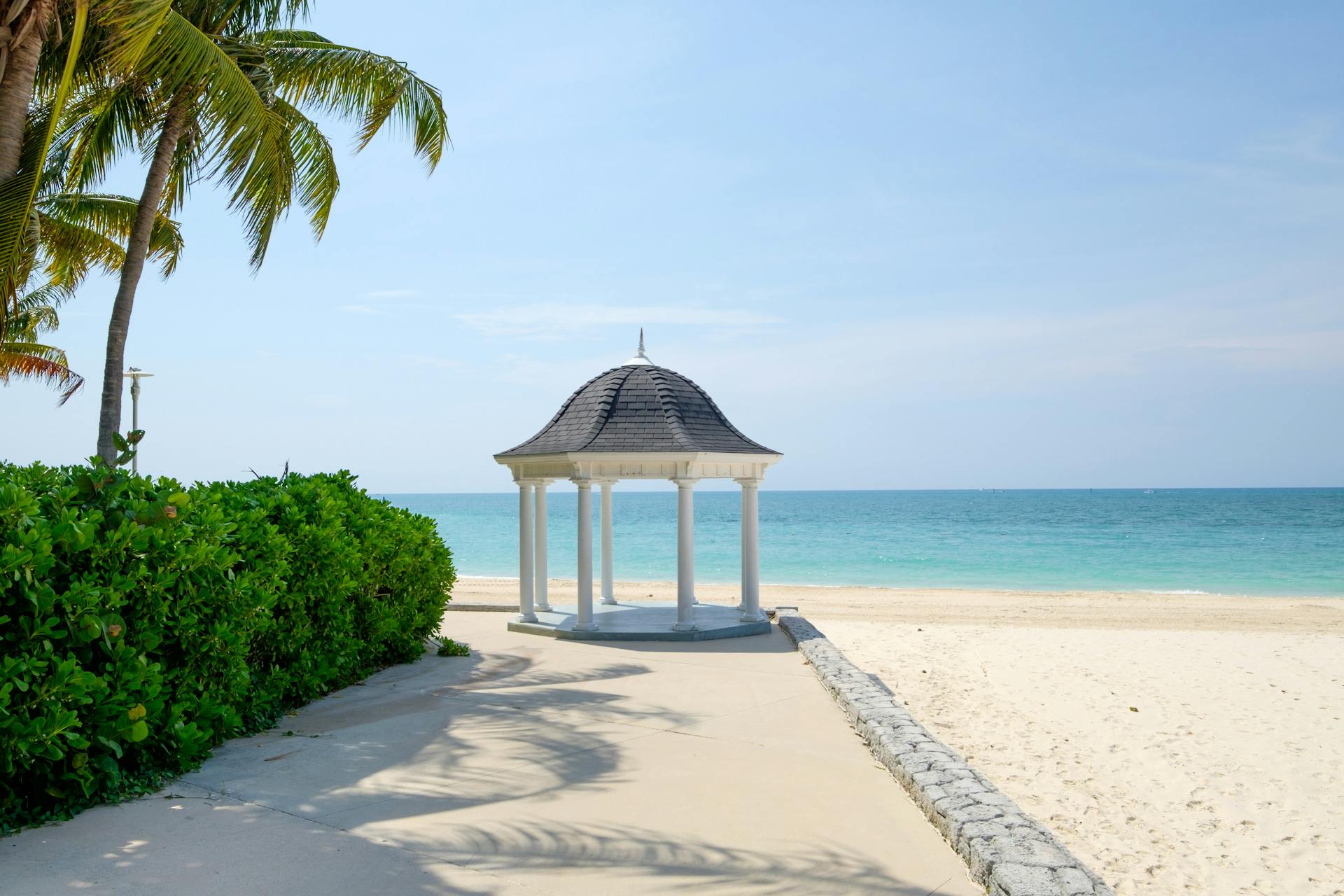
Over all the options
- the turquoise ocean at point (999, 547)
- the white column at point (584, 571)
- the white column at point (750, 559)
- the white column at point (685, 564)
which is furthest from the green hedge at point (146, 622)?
the turquoise ocean at point (999, 547)

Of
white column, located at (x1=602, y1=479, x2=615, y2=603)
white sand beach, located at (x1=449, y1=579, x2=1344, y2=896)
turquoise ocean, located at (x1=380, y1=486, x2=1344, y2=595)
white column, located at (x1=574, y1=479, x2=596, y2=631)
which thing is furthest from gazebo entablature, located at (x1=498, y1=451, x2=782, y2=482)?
turquoise ocean, located at (x1=380, y1=486, x2=1344, y2=595)

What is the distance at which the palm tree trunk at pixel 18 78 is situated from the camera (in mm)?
9000

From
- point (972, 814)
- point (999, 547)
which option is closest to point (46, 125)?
point (972, 814)

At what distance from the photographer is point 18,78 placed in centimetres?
911

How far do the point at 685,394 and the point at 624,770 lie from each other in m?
8.21

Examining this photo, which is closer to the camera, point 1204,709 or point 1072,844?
point 1072,844

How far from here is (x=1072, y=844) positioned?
259 inches

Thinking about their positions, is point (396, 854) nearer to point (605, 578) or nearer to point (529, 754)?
point (529, 754)

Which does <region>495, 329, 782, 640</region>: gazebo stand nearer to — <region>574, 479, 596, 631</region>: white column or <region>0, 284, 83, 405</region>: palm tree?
<region>574, 479, 596, 631</region>: white column

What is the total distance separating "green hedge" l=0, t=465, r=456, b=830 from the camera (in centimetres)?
492

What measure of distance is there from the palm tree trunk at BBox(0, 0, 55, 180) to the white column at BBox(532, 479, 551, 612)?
24.9 ft

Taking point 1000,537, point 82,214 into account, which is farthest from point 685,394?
point 1000,537

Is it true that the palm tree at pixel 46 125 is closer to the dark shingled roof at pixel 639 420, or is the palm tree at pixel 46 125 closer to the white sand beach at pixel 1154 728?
the dark shingled roof at pixel 639 420

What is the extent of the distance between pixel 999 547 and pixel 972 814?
50140mm
